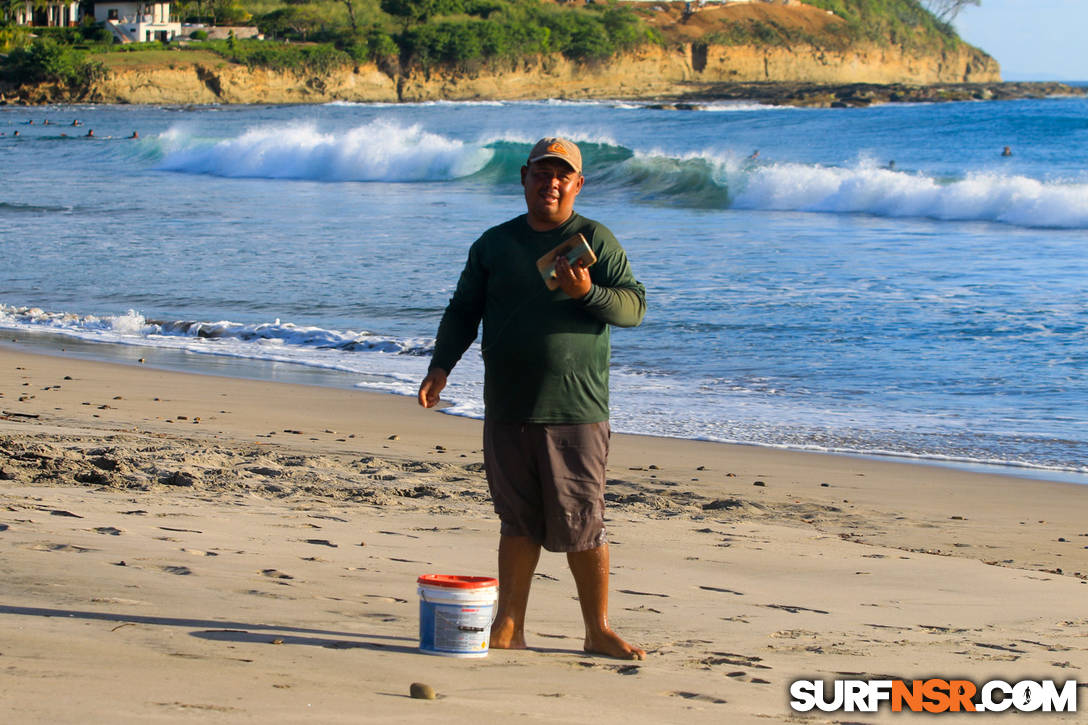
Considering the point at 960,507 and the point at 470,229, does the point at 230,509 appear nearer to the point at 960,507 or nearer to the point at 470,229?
the point at 960,507

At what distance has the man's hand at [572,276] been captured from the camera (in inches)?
137

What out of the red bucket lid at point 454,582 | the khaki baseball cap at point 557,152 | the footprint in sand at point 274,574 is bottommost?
the footprint in sand at point 274,574

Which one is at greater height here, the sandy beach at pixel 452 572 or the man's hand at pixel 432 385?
the man's hand at pixel 432 385

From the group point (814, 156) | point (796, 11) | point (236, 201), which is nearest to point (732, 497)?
point (236, 201)

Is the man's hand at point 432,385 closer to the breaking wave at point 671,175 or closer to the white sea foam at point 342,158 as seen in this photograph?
the breaking wave at point 671,175

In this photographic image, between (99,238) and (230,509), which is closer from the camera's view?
(230,509)

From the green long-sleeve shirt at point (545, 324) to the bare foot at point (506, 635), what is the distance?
0.63 meters

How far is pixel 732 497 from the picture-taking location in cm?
667

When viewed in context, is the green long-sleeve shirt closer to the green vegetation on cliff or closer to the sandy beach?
the sandy beach

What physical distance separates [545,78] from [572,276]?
4790 inches

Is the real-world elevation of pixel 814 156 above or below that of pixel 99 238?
above

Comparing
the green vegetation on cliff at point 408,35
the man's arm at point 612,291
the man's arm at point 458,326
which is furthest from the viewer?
the green vegetation on cliff at point 408,35

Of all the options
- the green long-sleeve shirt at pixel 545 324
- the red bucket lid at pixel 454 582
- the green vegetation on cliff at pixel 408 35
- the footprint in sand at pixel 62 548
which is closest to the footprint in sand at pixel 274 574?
the footprint in sand at pixel 62 548

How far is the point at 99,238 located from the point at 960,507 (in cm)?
1756
